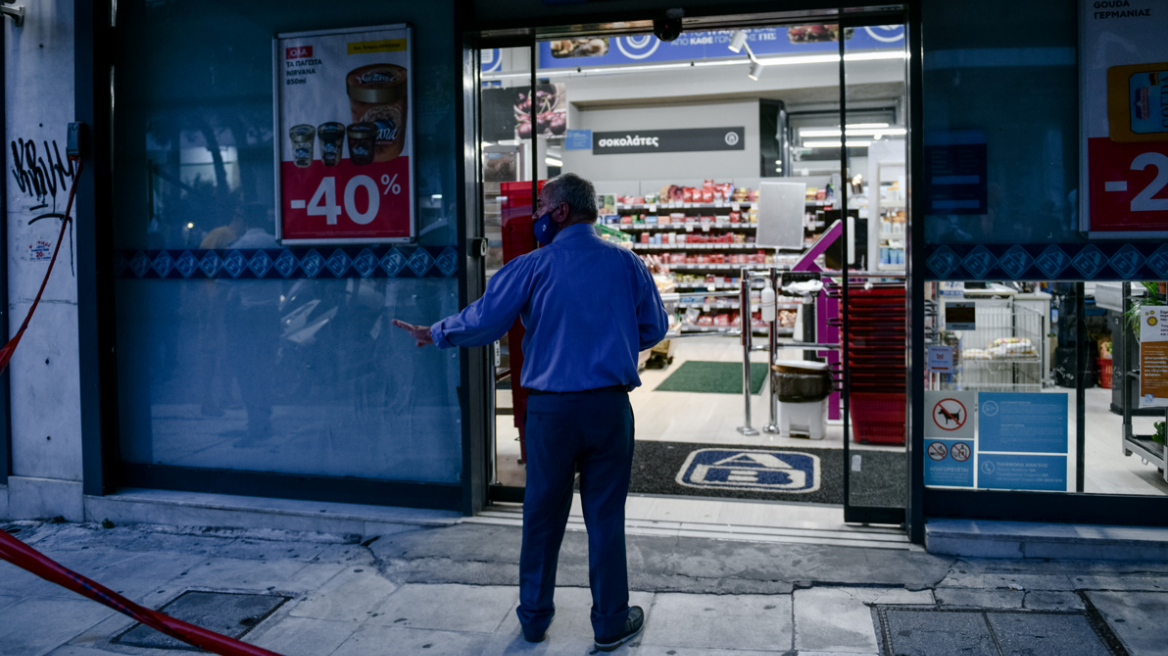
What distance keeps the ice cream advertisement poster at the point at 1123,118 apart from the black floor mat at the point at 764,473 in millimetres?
1501

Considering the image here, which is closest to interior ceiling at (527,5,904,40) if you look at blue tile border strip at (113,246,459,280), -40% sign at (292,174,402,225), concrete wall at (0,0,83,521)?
-40% sign at (292,174,402,225)

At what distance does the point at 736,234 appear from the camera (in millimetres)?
12938

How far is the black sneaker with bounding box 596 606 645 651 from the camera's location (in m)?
2.73

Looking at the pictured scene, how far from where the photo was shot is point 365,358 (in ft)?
13.6

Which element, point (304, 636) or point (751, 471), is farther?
point (751, 471)

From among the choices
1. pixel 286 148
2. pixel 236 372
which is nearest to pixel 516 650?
pixel 236 372

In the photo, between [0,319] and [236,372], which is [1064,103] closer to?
[236,372]

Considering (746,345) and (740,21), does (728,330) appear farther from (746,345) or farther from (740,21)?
(740,21)

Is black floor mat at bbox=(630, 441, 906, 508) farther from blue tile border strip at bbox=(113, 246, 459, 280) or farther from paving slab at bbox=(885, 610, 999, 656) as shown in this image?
blue tile border strip at bbox=(113, 246, 459, 280)

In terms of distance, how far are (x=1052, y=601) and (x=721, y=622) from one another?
1162 mm

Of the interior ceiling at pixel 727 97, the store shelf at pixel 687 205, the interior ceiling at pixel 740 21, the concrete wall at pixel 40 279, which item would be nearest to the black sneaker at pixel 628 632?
the interior ceiling at pixel 740 21

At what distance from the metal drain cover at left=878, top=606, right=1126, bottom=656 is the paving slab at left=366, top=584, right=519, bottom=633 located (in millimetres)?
1291

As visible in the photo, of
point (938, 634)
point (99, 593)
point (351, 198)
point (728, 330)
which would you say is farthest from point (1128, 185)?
point (728, 330)

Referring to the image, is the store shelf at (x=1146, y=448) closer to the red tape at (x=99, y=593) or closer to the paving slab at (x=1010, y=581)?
the paving slab at (x=1010, y=581)
